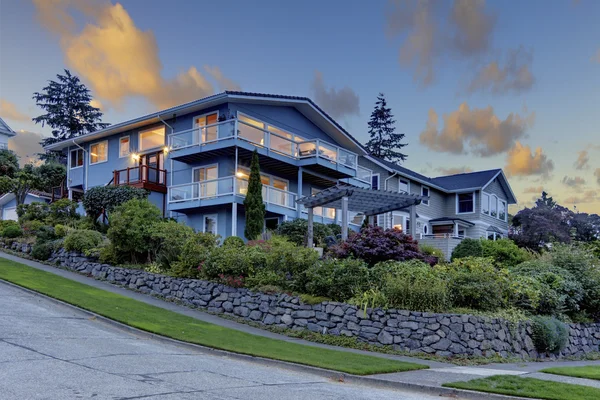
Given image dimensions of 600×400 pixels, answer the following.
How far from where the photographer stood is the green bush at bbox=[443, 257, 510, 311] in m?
13.7

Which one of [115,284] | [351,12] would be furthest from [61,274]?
[351,12]

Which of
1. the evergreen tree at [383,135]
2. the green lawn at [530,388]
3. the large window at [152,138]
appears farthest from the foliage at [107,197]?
the evergreen tree at [383,135]

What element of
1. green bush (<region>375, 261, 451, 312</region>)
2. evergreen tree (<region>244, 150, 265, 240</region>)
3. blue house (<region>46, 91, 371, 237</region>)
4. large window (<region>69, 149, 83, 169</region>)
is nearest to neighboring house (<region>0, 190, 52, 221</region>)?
large window (<region>69, 149, 83, 169</region>)

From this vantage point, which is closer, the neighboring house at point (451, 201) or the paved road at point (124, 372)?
the paved road at point (124, 372)

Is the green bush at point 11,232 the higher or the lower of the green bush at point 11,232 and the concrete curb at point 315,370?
the higher

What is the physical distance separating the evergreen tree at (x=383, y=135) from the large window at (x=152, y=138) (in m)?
39.5

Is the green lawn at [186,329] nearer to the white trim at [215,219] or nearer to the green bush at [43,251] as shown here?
the green bush at [43,251]

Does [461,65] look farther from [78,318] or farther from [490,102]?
[78,318]

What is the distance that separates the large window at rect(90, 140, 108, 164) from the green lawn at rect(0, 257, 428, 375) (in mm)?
15857

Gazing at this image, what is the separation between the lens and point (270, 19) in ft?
83.3

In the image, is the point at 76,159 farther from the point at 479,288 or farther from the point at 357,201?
the point at 479,288

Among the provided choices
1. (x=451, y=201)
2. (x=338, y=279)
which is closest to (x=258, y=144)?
(x=338, y=279)

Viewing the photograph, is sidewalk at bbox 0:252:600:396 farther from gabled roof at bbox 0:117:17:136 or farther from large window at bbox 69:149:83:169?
gabled roof at bbox 0:117:17:136

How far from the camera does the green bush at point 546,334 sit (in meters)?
13.9
